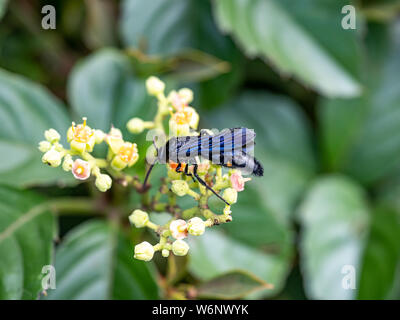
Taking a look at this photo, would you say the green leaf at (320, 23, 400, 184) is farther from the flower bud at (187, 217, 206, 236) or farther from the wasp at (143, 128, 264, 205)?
the flower bud at (187, 217, 206, 236)

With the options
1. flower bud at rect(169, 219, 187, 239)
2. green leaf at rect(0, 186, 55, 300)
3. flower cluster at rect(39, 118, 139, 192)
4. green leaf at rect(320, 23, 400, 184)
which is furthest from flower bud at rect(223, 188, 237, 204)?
green leaf at rect(320, 23, 400, 184)

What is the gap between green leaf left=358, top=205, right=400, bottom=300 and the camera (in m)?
1.76

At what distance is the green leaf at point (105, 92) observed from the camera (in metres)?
1.55

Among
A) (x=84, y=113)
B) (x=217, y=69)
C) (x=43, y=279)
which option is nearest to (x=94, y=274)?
(x=43, y=279)

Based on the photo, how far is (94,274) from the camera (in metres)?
1.36

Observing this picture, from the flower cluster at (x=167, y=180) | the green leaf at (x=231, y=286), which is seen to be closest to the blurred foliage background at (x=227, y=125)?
the green leaf at (x=231, y=286)

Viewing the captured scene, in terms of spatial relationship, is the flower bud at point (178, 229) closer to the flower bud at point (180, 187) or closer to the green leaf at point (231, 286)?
the flower bud at point (180, 187)

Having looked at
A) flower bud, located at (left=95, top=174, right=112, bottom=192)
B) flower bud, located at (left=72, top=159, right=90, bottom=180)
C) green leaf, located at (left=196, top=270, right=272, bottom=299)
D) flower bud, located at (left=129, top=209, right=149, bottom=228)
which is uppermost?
flower bud, located at (left=72, top=159, right=90, bottom=180)

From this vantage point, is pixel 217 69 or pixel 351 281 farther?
pixel 351 281

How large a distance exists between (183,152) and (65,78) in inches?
46.8

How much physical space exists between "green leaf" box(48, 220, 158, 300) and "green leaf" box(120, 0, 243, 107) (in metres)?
0.70

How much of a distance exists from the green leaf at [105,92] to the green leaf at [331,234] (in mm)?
845

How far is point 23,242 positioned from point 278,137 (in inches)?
52.5

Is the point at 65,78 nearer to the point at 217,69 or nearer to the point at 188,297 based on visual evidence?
the point at 217,69
